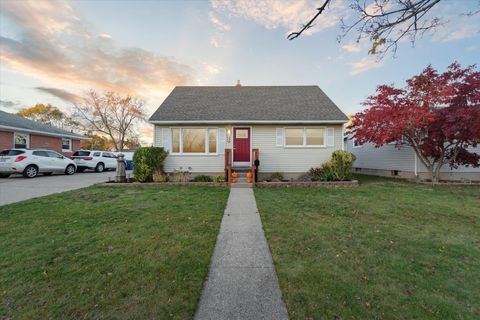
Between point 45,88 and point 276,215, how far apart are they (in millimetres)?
36731

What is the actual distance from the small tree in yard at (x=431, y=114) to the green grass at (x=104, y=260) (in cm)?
840

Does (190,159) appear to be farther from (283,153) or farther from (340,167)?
(340,167)

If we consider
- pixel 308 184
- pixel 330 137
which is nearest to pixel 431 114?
pixel 330 137

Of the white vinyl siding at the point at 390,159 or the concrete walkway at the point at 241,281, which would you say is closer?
the concrete walkway at the point at 241,281

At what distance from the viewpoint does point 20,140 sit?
47.4 ft

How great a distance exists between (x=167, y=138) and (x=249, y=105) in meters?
4.86

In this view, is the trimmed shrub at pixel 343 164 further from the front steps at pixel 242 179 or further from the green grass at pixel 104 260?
the green grass at pixel 104 260

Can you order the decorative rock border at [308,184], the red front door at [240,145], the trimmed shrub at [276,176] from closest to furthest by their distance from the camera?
1. the decorative rock border at [308,184]
2. the trimmed shrub at [276,176]
3. the red front door at [240,145]

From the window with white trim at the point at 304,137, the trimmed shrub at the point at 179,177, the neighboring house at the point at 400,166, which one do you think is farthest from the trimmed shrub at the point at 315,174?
the trimmed shrub at the point at 179,177

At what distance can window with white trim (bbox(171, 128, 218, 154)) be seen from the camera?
10234 mm

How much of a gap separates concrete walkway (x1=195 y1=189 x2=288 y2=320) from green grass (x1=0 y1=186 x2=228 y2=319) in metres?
0.16

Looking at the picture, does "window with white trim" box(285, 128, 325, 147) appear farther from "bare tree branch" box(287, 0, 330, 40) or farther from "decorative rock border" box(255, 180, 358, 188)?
"bare tree branch" box(287, 0, 330, 40)

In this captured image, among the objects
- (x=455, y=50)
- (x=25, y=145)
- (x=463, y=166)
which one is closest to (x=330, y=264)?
(x=455, y=50)

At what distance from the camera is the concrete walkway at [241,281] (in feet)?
6.13
